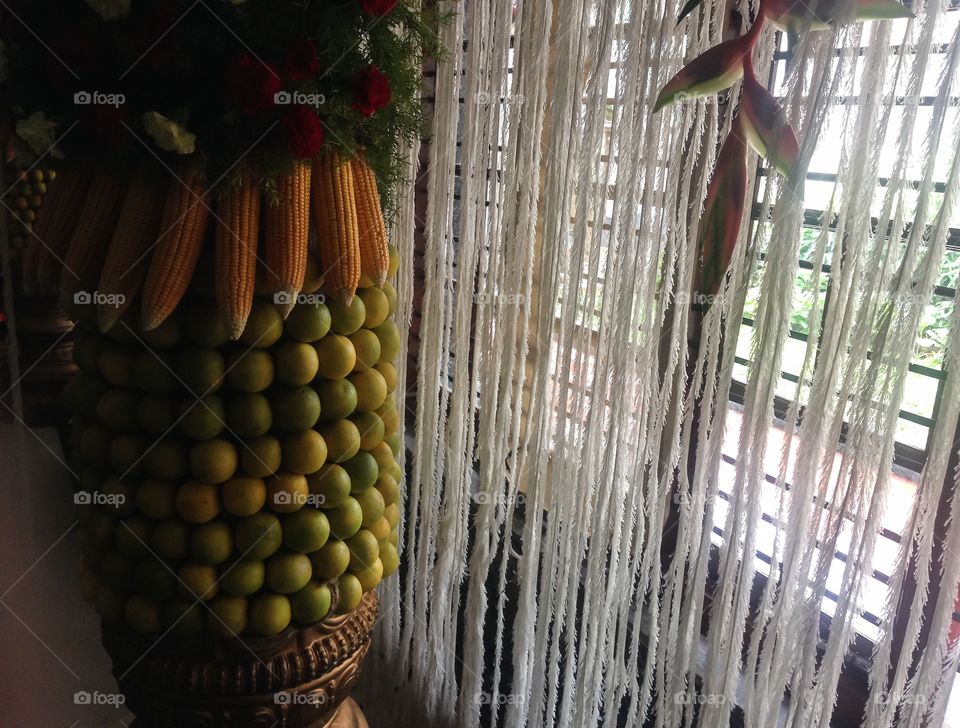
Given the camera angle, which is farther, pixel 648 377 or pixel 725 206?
pixel 648 377

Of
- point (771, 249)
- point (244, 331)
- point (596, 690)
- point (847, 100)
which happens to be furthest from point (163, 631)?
point (847, 100)

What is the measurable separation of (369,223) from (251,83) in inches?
8.0

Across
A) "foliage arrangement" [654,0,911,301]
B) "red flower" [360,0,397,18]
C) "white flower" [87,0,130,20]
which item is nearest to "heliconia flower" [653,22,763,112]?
"foliage arrangement" [654,0,911,301]

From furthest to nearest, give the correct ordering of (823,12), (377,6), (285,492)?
(285,492) → (377,6) → (823,12)

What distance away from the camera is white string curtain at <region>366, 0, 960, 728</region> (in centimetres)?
63

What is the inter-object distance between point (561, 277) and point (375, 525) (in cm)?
44

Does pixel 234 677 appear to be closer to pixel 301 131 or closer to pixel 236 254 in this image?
pixel 236 254

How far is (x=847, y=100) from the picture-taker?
639 mm

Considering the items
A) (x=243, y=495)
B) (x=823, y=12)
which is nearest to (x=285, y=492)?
(x=243, y=495)

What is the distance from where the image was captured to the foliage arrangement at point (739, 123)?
634 millimetres

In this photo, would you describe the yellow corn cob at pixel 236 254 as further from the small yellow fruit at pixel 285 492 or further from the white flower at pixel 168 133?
the small yellow fruit at pixel 285 492

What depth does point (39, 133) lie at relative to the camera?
75 cm

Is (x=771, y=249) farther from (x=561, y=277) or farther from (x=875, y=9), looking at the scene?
(x=561, y=277)

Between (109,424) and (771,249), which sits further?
(109,424)
